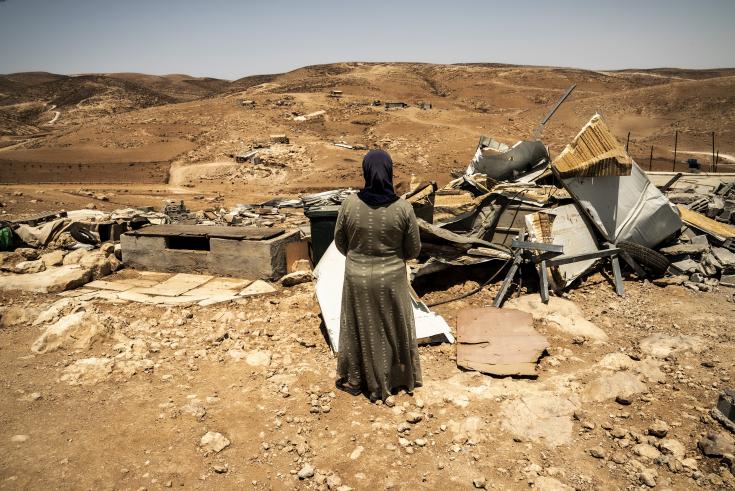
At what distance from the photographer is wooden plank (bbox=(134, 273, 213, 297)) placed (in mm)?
6553

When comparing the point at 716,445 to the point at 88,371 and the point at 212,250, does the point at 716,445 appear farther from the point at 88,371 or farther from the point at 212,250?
the point at 212,250

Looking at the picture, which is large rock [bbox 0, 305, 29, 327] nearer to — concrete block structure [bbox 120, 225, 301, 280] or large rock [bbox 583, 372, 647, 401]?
concrete block structure [bbox 120, 225, 301, 280]

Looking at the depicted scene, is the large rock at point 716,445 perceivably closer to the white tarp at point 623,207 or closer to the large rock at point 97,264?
the white tarp at point 623,207

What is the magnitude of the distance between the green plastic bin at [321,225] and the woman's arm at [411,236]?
3031 mm

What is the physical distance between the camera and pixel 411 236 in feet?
11.0

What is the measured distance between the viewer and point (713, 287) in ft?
19.3

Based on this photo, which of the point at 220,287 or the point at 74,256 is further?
the point at 74,256

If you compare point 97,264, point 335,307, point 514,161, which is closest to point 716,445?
point 335,307

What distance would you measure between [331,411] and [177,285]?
4.17 m

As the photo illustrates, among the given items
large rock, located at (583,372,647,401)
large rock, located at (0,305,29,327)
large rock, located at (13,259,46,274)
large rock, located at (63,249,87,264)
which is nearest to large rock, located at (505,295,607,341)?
large rock, located at (583,372,647,401)

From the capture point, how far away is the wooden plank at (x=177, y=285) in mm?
6553

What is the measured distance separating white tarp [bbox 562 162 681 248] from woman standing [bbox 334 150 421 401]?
4.05 metres

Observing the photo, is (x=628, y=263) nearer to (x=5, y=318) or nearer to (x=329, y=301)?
(x=329, y=301)

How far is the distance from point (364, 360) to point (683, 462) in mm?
2265
